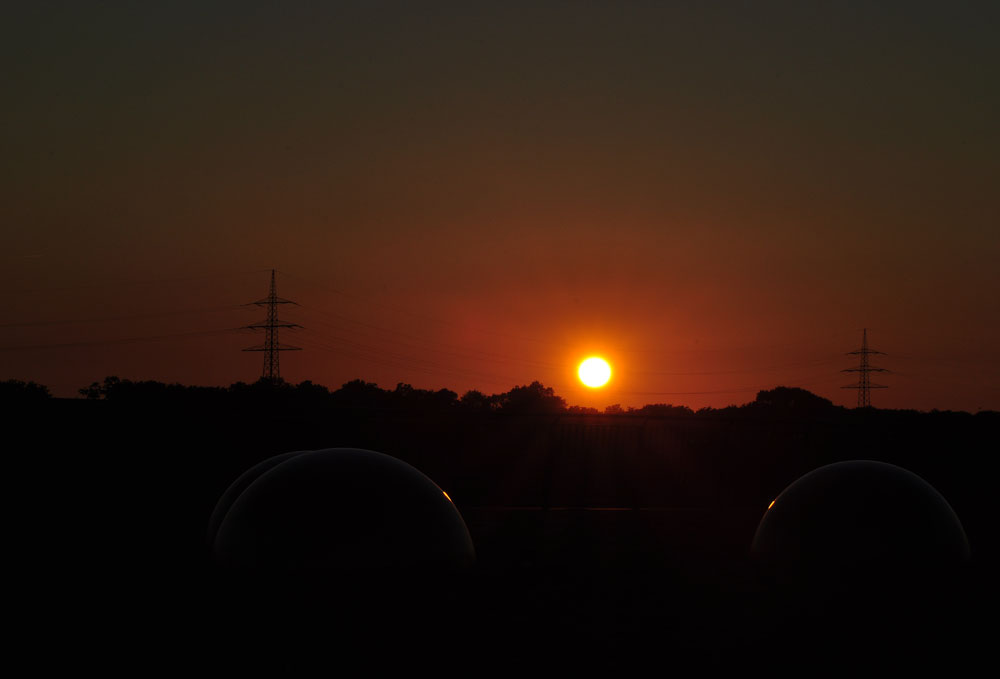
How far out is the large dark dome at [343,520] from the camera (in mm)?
9648

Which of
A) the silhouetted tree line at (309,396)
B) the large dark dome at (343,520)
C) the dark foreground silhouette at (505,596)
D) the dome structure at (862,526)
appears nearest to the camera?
the dark foreground silhouette at (505,596)

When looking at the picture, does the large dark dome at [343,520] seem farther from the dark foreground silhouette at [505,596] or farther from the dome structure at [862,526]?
the dome structure at [862,526]

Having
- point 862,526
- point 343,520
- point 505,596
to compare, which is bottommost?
point 505,596

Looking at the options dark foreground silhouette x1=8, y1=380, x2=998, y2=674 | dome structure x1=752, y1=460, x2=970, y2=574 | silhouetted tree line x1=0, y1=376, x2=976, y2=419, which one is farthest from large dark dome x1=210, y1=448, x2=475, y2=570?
silhouetted tree line x1=0, y1=376, x2=976, y2=419

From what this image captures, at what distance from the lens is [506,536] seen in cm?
1870

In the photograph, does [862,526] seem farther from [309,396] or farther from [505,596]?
[309,396]

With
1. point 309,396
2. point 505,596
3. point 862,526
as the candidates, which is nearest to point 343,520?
point 505,596

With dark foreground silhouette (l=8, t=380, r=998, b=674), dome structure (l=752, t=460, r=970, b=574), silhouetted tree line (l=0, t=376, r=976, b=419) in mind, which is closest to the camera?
dark foreground silhouette (l=8, t=380, r=998, b=674)

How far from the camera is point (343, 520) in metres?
9.77

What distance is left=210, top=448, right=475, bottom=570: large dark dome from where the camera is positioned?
9.65m

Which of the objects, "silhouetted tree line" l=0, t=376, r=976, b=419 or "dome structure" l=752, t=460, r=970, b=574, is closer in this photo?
"dome structure" l=752, t=460, r=970, b=574

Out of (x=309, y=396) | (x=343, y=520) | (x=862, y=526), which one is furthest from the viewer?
(x=309, y=396)

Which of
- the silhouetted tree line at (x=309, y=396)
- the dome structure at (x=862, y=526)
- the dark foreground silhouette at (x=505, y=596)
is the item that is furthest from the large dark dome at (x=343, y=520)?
the silhouetted tree line at (x=309, y=396)

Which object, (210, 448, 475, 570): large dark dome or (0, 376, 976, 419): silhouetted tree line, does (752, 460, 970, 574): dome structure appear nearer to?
(210, 448, 475, 570): large dark dome
